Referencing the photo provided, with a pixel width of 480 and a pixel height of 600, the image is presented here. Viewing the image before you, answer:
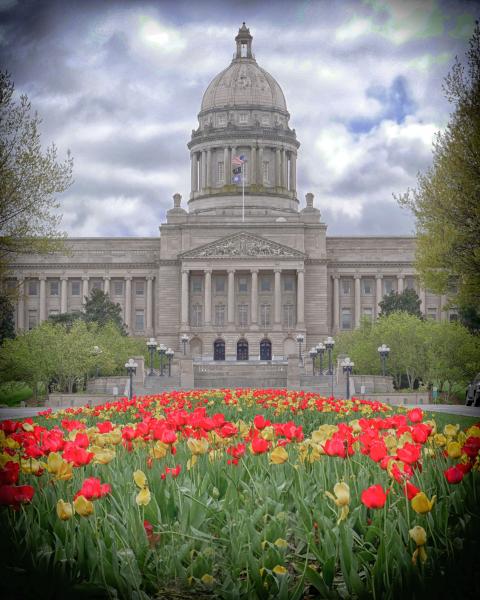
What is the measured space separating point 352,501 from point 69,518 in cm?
231

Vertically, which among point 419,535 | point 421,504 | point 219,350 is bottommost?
point 419,535

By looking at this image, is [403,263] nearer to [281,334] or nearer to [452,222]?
[281,334]

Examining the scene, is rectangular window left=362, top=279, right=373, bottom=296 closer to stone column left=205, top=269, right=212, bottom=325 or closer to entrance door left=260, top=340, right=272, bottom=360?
entrance door left=260, top=340, right=272, bottom=360

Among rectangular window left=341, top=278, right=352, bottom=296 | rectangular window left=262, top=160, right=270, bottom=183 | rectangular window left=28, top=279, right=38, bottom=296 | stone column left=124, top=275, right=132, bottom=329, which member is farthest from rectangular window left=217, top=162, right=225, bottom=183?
rectangular window left=28, top=279, right=38, bottom=296

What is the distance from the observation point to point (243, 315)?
102m

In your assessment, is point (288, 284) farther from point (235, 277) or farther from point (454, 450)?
point (454, 450)

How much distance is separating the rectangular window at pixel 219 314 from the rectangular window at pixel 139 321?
32.4 ft

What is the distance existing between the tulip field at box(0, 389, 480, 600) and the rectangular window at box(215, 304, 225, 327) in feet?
305

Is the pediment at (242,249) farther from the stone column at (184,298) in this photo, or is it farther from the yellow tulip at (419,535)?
the yellow tulip at (419,535)

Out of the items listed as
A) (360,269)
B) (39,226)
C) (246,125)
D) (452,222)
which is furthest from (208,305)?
(452,222)

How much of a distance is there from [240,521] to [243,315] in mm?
95919

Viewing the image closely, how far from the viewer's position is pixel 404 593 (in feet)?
17.7

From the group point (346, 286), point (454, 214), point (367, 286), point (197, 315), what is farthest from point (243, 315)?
point (454, 214)

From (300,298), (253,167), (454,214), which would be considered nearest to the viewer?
(454,214)
